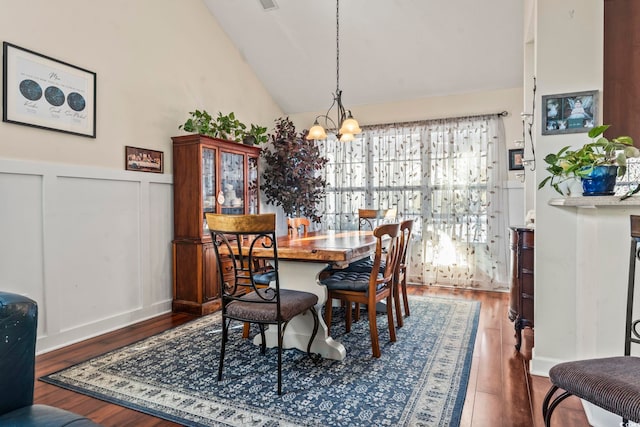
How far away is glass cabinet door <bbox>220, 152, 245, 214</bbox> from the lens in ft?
13.2

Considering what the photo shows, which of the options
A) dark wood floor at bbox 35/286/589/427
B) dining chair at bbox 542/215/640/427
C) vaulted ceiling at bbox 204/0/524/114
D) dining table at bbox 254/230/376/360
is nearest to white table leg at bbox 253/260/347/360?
dining table at bbox 254/230/376/360

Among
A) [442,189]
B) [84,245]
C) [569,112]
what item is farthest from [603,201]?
[84,245]

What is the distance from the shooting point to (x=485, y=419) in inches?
70.2

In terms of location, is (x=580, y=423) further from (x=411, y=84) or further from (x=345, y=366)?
(x=411, y=84)

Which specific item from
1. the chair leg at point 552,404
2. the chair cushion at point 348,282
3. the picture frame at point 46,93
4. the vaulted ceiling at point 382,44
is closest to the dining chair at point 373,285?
the chair cushion at point 348,282

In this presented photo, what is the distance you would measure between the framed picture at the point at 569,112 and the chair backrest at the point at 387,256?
3.63 ft

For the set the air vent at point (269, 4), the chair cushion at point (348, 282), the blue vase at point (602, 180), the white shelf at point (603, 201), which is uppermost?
the air vent at point (269, 4)

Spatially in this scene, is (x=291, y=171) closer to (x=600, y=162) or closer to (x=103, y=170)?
(x=103, y=170)

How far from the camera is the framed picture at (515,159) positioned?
169 inches

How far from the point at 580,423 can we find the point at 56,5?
4.15 metres

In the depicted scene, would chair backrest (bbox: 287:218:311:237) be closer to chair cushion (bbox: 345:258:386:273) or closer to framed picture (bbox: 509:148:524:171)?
chair cushion (bbox: 345:258:386:273)

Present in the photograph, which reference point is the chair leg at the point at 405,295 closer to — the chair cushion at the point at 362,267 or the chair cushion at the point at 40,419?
the chair cushion at the point at 362,267

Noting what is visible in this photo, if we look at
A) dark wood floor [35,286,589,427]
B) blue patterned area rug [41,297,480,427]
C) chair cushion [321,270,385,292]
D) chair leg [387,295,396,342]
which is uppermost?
chair cushion [321,270,385,292]

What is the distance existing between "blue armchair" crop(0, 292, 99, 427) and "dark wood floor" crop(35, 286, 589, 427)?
761mm
